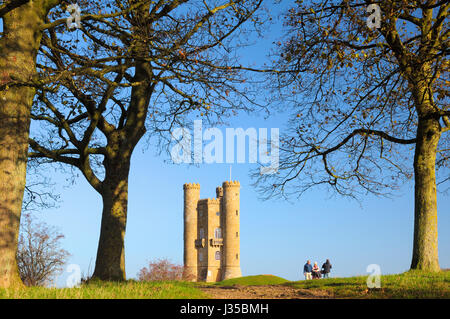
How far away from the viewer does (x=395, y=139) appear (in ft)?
52.0

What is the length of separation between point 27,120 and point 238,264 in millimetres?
51715

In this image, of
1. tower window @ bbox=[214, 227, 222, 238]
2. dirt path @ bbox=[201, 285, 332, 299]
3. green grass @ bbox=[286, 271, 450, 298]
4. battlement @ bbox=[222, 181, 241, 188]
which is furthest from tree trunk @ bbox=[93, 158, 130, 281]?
tower window @ bbox=[214, 227, 222, 238]

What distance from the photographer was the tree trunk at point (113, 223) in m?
12.6

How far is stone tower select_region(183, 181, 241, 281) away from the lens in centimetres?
5991

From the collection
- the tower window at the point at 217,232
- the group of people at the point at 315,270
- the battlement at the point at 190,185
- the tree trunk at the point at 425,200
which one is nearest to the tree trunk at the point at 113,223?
the tree trunk at the point at 425,200

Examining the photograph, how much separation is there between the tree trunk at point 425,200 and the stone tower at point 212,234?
46.5m

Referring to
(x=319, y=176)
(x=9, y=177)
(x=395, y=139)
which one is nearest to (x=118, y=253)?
(x=9, y=177)

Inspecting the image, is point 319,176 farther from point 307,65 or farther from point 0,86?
point 0,86

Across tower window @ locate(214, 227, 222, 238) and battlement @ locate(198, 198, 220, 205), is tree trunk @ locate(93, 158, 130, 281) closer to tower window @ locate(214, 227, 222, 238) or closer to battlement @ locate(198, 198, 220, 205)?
battlement @ locate(198, 198, 220, 205)

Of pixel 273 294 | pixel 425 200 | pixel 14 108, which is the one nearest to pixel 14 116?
pixel 14 108

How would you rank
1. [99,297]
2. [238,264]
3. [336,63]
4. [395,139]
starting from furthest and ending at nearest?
[238,264]
[395,139]
[336,63]
[99,297]

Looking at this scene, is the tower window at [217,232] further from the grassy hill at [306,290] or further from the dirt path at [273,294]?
the dirt path at [273,294]

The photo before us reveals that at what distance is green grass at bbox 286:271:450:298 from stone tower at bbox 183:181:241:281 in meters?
47.0
